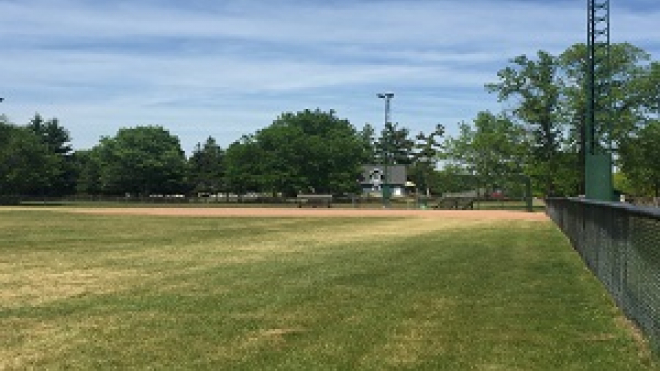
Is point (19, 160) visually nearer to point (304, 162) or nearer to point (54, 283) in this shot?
point (304, 162)

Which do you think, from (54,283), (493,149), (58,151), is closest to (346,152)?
(493,149)

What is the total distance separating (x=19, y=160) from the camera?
86.5m

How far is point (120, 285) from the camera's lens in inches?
420

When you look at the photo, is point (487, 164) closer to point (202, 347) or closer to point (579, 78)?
point (579, 78)

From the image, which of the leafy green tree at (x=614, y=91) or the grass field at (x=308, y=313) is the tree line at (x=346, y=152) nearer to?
the leafy green tree at (x=614, y=91)

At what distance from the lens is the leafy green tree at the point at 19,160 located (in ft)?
280

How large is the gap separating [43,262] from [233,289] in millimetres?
5487

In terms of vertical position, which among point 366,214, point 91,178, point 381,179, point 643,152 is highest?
point 643,152

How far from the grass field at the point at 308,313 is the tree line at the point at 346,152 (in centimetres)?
4892

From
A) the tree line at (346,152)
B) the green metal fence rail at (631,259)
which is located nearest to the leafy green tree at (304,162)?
the tree line at (346,152)

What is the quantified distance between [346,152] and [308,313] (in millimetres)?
90031

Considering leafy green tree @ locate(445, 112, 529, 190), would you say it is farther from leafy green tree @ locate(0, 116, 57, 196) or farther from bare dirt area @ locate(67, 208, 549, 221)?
leafy green tree @ locate(0, 116, 57, 196)

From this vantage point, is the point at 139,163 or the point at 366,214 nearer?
the point at 366,214

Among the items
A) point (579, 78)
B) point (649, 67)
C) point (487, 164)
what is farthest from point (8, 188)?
point (649, 67)
